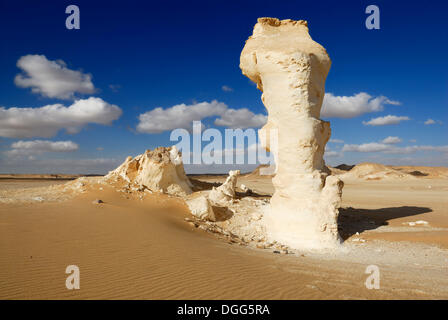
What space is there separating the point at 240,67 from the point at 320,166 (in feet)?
15.4

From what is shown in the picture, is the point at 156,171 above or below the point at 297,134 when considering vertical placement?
below

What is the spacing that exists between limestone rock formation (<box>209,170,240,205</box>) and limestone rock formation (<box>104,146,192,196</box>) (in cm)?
182

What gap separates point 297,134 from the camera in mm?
9281

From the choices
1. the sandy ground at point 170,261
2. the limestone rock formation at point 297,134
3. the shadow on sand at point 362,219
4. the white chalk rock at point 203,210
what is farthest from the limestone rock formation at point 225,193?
the shadow on sand at point 362,219

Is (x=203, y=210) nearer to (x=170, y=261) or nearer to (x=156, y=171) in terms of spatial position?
(x=156, y=171)

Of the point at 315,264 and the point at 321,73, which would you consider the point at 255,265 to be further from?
the point at 321,73

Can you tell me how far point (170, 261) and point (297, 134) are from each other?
19.2 ft

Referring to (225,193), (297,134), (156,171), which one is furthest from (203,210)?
(297,134)

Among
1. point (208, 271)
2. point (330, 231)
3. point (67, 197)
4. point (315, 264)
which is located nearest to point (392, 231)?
point (330, 231)

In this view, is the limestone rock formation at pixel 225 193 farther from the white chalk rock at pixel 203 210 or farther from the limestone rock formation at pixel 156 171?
the limestone rock formation at pixel 156 171

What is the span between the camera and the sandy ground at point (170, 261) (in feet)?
14.1

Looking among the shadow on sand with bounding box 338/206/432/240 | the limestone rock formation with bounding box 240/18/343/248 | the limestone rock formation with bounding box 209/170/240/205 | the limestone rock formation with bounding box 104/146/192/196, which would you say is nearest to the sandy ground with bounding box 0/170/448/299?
the shadow on sand with bounding box 338/206/432/240

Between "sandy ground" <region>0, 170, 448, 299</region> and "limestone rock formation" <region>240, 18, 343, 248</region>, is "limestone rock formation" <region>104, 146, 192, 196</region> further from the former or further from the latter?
"limestone rock formation" <region>240, 18, 343, 248</region>
